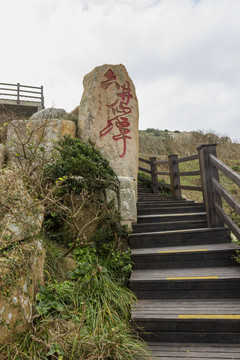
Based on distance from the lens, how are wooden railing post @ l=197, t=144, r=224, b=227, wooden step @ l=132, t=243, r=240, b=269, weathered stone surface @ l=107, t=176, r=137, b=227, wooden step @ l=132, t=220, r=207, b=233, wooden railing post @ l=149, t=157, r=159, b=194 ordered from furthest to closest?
wooden railing post @ l=149, t=157, r=159, b=194
weathered stone surface @ l=107, t=176, r=137, b=227
wooden step @ l=132, t=220, r=207, b=233
wooden railing post @ l=197, t=144, r=224, b=227
wooden step @ l=132, t=243, r=240, b=269

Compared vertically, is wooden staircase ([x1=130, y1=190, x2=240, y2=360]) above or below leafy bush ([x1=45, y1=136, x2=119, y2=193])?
below

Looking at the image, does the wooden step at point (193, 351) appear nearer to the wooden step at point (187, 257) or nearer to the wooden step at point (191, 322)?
the wooden step at point (191, 322)

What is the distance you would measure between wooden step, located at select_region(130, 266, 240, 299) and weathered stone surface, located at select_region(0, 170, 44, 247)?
1312 mm

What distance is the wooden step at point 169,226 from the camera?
12.1 ft

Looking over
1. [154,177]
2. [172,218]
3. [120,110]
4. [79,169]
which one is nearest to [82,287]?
[79,169]

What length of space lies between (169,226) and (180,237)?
38 cm

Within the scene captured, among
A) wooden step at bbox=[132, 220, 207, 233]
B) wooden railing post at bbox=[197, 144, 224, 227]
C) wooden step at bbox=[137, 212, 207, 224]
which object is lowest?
wooden step at bbox=[132, 220, 207, 233]

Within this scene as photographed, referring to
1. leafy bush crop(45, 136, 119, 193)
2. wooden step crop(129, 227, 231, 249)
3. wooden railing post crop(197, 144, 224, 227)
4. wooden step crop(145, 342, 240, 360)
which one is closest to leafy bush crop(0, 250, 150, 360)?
Answer: wooden step crop(145, 342, 240, 360)

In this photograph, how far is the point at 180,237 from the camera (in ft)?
11.2

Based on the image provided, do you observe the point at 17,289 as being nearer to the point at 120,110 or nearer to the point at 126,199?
the point at 126,199

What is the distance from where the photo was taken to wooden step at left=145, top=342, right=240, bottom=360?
1.91 m

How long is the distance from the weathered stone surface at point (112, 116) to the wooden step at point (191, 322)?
9.19ft

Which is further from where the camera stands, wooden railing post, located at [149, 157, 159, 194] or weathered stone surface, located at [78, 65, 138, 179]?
wooden railing post, located at [149, 157, 159, 194]

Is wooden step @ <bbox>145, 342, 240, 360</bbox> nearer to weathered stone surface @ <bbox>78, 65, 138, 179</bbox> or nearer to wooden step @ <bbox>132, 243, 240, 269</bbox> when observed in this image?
wooden step @ <bbox>132, 243, 240, 269</bbox>
